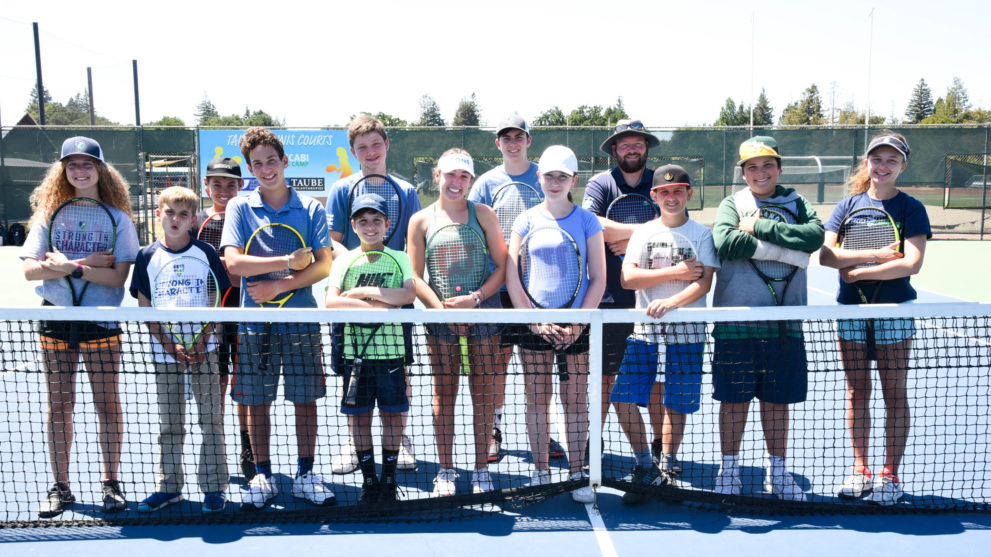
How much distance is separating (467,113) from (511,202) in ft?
286

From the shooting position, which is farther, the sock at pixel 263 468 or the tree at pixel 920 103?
the tree at pixel 920 103

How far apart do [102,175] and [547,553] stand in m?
3.02

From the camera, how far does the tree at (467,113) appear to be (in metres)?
88.2

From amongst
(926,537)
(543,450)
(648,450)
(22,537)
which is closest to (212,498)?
(22,537)

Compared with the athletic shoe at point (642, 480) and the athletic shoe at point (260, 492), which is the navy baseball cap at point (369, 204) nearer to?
the athletic shoe at point (260, 492)

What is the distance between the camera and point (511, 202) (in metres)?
4.33

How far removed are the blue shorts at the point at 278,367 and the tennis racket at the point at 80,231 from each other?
88 cm

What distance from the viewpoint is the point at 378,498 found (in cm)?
372

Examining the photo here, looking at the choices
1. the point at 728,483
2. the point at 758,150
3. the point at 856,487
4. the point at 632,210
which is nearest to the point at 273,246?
the point at 632,210

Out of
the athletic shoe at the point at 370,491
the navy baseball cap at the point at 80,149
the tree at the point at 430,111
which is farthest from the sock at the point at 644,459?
the tree at the point at 430,111

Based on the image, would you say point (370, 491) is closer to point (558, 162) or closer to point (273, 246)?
point (273, 246)

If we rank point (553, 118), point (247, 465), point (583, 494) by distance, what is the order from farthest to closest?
point (553, 118) → point (247, 465) → point (583, 494)

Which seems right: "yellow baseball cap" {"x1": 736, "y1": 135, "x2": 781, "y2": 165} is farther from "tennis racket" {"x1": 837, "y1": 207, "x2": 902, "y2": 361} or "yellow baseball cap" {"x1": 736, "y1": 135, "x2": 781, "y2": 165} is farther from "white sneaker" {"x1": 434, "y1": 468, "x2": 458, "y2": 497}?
"white sneaker" {"x1": 434, "y1": 468, "x2": 458, "y2": 497}

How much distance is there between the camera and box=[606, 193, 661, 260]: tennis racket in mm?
4207
